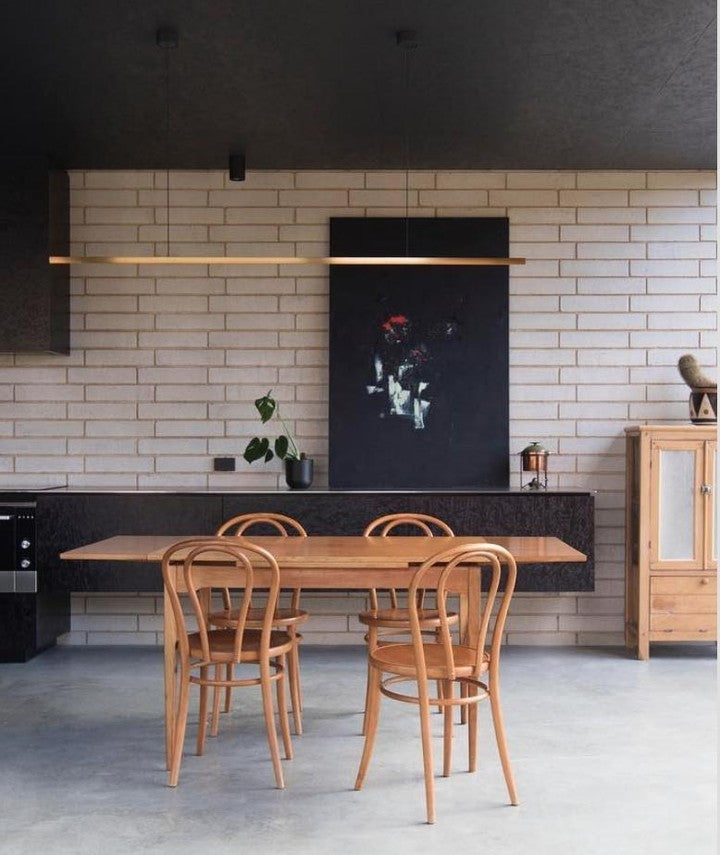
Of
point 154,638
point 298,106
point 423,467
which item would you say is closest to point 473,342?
point 423,467

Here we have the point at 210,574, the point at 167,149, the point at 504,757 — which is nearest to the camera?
the point at 504,757

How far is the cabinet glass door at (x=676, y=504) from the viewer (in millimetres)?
6285

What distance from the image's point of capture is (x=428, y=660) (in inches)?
151

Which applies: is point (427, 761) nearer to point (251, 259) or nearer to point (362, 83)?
point (251, 259)

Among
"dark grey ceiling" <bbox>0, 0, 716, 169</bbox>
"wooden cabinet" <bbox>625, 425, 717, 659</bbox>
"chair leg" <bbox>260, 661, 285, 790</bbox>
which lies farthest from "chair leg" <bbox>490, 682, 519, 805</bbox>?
"dark grey ceiling" <bbox>0, 0, 716, 169</bbox>

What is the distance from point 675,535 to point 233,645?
3334 mm

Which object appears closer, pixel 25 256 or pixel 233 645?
pixel 233 645

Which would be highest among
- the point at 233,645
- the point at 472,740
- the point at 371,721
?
the point at 233,645

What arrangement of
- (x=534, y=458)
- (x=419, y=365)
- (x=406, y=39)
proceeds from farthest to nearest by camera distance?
(x=419, y=365)
(x=534, y=458)
(x=406, y=39)

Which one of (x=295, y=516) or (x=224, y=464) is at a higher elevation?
(x=224, y=464)

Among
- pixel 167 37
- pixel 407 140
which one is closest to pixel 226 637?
pixel 167 37

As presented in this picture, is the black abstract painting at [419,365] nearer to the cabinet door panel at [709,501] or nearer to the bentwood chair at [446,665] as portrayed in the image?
the cabinet door panel at [709,501]

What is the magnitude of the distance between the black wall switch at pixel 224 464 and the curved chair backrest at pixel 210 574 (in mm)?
2571

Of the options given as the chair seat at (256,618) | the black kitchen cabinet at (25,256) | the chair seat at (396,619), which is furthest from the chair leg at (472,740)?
the black kitchen cabinet at (25,256)
